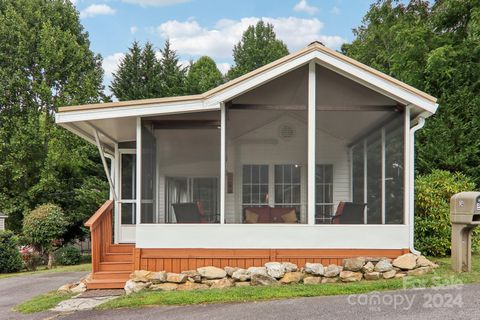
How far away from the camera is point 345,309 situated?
4980 mm

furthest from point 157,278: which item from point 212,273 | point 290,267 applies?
point 290,267

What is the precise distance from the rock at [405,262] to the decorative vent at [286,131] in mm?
2596

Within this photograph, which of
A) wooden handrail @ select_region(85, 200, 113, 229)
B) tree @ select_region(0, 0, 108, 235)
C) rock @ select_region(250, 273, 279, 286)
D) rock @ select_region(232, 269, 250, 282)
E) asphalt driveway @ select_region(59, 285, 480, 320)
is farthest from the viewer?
tree @ select_region(0, 0, 108, 235)

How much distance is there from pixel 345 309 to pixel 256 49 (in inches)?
1004

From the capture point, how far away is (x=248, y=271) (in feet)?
21.0

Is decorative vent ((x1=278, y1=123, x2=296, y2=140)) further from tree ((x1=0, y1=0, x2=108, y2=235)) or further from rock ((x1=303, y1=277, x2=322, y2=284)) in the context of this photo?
tree ((x1=0, y1=0, x2=108, y2=235))

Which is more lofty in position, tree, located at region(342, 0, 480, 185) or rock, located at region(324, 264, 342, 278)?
tree, located at region(342, 0, 480, 185)

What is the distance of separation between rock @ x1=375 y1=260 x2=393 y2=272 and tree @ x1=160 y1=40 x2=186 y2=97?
15.9 meters

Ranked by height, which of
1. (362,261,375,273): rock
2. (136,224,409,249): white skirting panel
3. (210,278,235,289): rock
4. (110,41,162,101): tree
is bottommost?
(210,278,235,289): rock

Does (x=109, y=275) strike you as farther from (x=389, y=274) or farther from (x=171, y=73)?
(x=171, y=73)

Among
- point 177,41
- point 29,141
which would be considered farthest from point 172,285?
point 177,41

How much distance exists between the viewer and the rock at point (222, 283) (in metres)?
6.32

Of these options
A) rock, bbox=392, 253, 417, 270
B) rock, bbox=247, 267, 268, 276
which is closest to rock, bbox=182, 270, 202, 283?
rock, bbox=247, 267, 268, 276

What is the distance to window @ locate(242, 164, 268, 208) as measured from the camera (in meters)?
6.99
